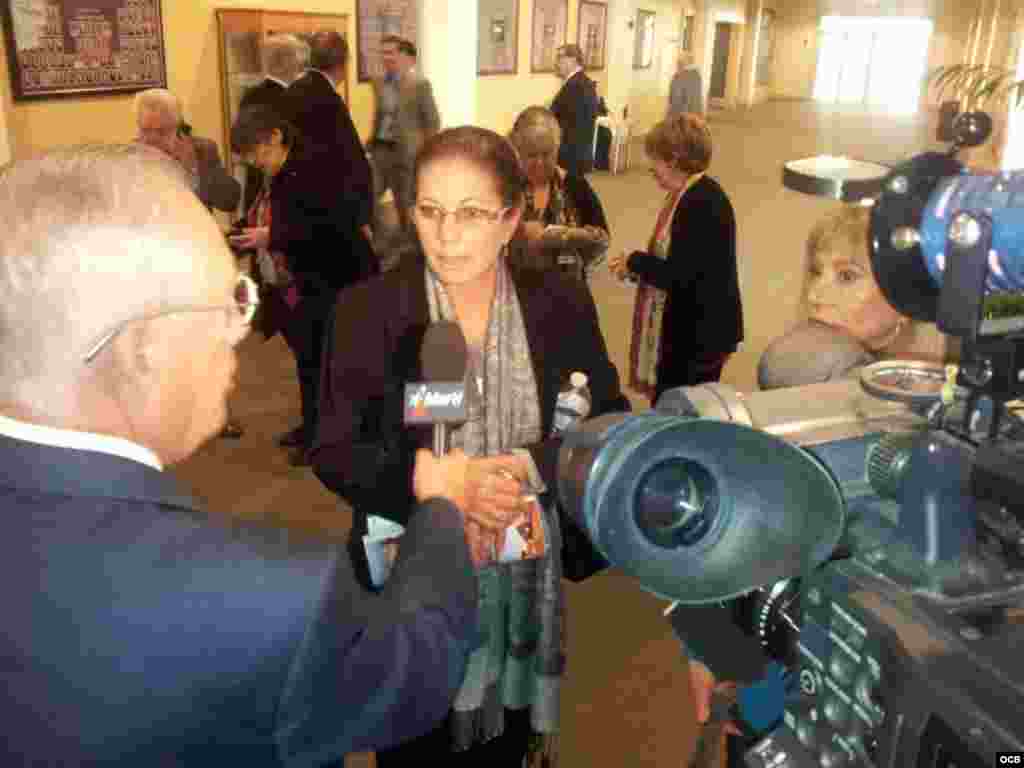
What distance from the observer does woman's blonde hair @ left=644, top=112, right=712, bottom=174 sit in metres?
3.16

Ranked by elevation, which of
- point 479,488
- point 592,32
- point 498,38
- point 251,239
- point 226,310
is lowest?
point 251,239

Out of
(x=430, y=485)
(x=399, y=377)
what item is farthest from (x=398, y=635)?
(x=399, y=377)

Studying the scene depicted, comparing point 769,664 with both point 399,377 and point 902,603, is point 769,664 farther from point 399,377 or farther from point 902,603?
point 399,377

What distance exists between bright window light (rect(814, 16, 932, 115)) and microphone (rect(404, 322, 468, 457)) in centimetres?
1600

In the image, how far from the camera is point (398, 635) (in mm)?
915

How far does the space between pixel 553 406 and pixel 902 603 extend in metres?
0.98

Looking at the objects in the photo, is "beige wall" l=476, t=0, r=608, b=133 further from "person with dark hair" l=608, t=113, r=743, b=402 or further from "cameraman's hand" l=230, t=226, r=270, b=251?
"person with dark hair" l=608, t=113, r=743, b=402

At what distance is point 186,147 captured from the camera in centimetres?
413

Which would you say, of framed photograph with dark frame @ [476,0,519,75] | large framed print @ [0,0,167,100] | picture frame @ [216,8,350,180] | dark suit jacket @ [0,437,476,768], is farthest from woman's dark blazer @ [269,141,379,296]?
framed photograph with dark frame @ [476,0,519,75]

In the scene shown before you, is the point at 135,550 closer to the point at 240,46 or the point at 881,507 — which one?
the point at 881,507

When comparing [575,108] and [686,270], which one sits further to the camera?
[575,108]

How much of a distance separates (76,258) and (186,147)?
3.59 metres

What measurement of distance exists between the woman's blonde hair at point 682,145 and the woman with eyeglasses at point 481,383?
1.56m

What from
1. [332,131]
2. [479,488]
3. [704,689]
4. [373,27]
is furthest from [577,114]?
[704,689]
